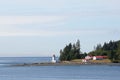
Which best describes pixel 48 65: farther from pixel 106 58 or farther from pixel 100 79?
pixel 100 79

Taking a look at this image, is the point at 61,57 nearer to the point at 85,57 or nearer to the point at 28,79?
the point at 85,57

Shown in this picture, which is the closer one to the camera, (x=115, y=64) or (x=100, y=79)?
(x=100, y=79)

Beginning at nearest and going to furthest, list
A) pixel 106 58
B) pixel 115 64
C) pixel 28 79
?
pixel 28 79 < pixel 115 64 < pixel 106 58

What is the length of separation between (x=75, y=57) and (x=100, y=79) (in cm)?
9784

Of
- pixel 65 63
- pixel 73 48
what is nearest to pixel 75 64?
pixel 65 63

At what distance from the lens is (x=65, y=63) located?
18612cm

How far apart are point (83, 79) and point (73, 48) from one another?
3872 inches

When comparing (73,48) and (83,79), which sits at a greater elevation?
(73,48)

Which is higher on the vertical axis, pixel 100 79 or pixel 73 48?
pixel 73 48

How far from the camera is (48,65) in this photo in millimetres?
188750

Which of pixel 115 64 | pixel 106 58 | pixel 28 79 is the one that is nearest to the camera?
pixel 28 79

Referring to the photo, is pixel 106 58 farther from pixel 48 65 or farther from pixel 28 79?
pixel 28 79

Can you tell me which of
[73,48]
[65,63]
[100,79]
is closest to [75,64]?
[65,63]

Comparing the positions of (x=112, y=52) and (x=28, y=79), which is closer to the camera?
(x=28, y=79)
